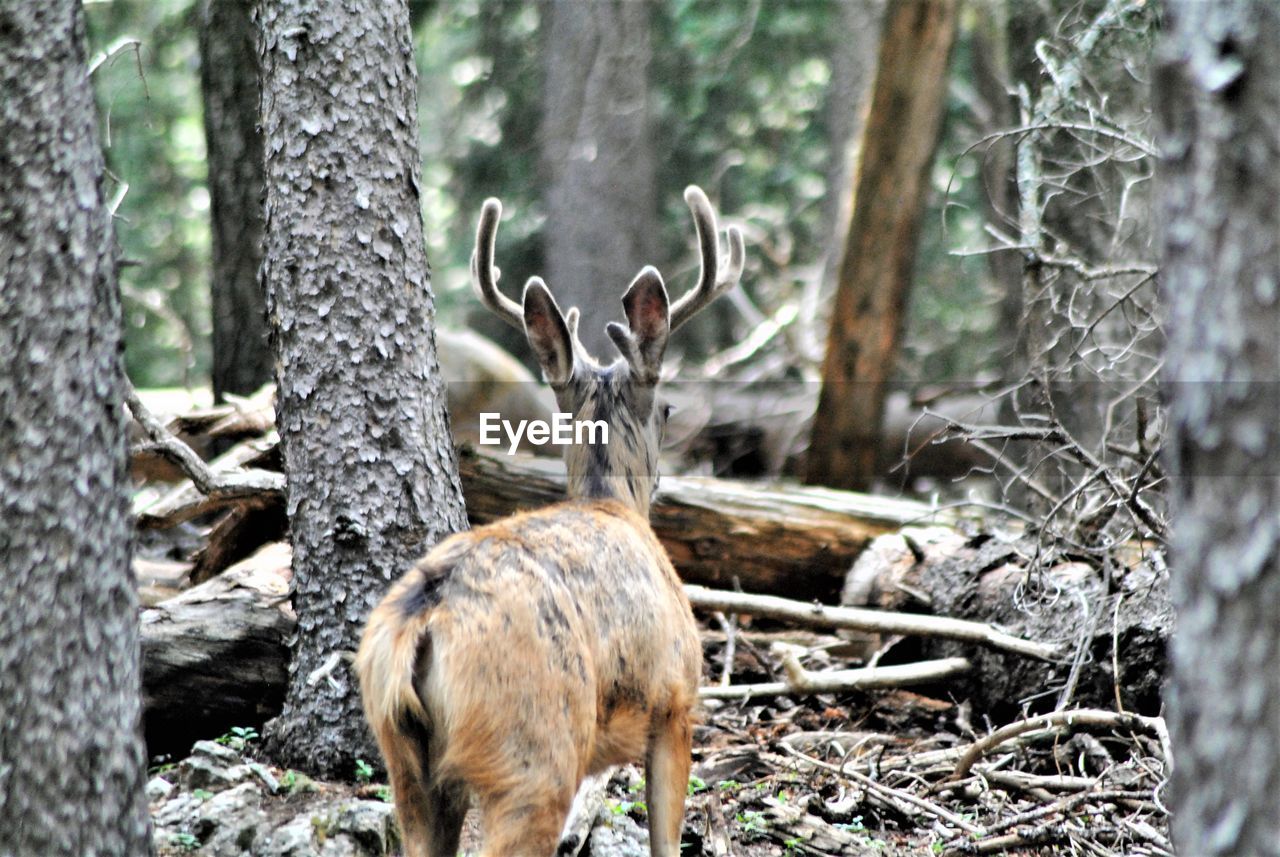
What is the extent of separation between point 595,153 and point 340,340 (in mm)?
11116

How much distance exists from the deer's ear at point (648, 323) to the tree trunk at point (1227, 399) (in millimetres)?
3678

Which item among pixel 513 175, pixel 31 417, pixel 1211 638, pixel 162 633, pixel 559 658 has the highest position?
pixel 513 175

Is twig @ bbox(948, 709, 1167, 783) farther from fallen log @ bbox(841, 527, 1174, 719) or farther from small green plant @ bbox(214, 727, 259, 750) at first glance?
small green plant @ bbox(214, 727, 259, 750)

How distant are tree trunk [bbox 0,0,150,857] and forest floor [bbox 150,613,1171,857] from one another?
175 cm

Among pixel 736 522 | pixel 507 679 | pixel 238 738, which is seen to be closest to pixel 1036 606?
pixel 736 522

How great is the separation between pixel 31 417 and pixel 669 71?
17.1 metres

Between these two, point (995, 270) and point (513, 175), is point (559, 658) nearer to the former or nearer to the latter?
point (995, 270)

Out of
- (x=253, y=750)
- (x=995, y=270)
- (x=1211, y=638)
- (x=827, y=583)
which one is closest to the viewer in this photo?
(x=1211, y=638)

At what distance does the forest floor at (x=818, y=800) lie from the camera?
539 centimetres

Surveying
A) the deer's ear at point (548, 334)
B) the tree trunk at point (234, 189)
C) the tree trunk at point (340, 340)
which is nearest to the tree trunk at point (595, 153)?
the tree trunk at point (234, 189)

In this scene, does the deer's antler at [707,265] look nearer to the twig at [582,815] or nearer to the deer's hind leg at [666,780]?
the deer's hind leg at [666,780]

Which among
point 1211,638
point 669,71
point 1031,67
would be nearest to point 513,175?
point 669,71

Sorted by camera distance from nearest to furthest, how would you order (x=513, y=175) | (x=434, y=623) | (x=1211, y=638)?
(x=1211, y=638)
(x=434, y=623)
(x=513, y=175)

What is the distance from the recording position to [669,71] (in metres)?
19.7
